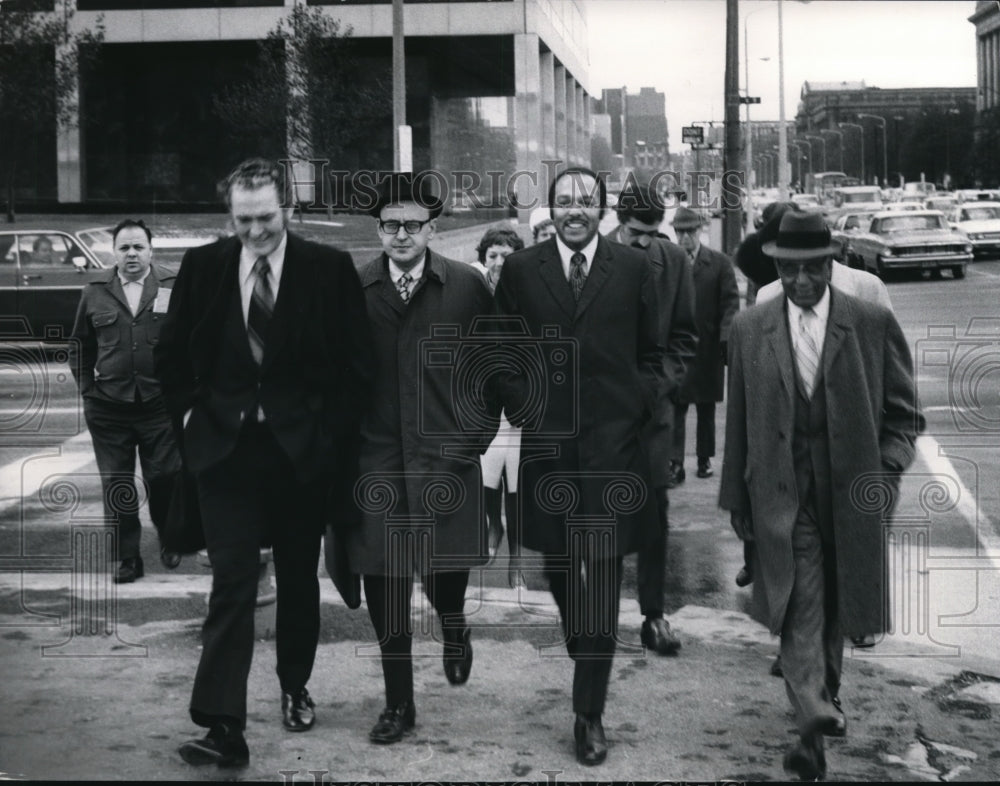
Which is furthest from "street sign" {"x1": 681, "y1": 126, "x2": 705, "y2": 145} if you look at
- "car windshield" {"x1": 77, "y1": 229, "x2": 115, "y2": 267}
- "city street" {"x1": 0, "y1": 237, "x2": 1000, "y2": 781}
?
"city street" {"x1": 0, "y1": 237, "x2": 1000, "y2": 781}

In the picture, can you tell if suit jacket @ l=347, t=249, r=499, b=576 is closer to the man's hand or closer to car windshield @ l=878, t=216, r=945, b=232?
the man's hand

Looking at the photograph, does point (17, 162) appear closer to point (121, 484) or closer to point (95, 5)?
point (95, 5)

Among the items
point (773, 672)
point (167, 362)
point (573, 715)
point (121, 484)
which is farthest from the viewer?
point (121, 484)

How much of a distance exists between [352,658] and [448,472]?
1.37m

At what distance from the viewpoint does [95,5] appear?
3334 centimetres

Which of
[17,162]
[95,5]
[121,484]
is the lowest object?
[121,484]

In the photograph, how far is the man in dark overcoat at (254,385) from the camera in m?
5.52

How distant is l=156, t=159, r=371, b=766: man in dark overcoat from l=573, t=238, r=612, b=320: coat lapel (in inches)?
32.2

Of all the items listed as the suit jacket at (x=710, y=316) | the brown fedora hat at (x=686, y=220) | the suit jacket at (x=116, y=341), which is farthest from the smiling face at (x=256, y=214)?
the brown fedora hat at (x=686, y=220)

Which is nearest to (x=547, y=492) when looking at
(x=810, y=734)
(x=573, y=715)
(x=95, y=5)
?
(x=573, y=715)

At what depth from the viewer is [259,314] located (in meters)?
5.60

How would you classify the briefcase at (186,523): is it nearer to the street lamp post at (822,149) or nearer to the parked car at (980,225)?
the parked car at (980,225)

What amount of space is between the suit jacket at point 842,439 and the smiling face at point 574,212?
0.74m

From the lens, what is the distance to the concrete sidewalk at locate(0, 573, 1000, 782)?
5.39 m
